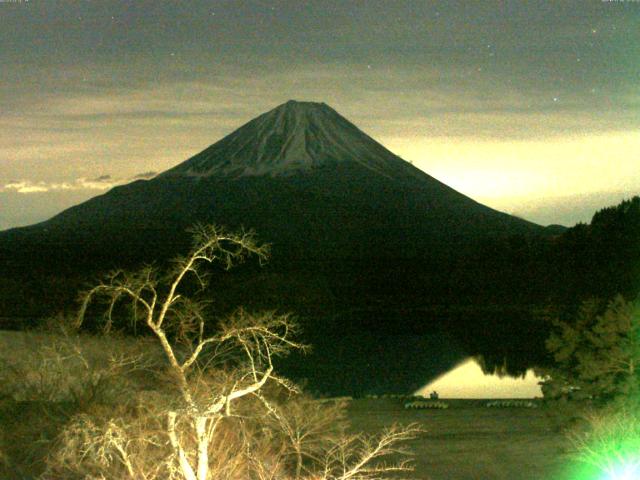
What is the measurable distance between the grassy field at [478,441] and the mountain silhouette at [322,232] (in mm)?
15993

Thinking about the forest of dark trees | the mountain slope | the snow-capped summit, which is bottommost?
the forest of dark trees

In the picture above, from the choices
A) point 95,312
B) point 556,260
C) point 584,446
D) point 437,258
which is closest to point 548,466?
point 584,446

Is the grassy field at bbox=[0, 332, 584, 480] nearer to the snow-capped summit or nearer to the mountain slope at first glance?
the mountain slope

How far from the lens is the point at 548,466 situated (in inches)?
570

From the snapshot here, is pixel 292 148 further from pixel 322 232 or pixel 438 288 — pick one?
pixel 438 288

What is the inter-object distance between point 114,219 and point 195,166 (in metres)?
19.1

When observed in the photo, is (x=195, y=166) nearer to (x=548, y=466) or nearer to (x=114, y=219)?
(x=114, y=219)

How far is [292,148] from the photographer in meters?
115

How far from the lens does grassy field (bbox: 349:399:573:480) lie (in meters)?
14.2

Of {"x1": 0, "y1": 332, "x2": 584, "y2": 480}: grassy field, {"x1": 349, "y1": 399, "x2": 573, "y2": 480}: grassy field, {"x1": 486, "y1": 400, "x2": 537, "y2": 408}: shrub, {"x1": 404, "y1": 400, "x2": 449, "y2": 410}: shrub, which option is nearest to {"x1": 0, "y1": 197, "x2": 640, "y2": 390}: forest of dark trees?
{"x1": 486, "y1": 400, "x2": 537, "y2": 408}: shrub

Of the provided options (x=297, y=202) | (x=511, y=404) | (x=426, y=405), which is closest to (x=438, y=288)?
(x=297, y=202)

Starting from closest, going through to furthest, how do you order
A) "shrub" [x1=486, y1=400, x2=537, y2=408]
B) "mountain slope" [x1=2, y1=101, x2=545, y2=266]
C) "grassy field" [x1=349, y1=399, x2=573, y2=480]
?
"grassy field" [x1=349, y1=399, x2=573, y2=480] → "shrub" [x1=486, y1=400, x2=537, y2=408] → "mountain slope" [x1=2, y1=101, x2=545, y2=266]

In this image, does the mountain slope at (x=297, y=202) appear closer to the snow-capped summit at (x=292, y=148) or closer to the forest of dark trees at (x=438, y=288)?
the snow-capped summit at (x=292, y=148)

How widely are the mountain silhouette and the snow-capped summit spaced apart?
191mm
